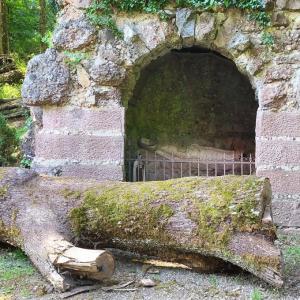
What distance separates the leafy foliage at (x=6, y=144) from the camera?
7.01 m

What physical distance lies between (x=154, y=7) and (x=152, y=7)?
0.9 inches

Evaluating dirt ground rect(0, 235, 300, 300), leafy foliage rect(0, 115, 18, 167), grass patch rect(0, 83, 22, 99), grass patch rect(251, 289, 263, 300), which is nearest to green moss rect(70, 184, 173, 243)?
dirt ground rect(0, 235, 300, 300)

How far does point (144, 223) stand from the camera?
372 centimetres

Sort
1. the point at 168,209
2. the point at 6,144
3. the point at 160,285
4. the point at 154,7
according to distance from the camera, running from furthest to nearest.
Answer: the point at 6,144 → the point at 154,7 → the point at 168,209 → the point at 160,285

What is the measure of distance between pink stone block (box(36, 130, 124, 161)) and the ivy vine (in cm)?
130

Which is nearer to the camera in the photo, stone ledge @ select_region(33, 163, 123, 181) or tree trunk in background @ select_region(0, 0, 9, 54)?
stone ledge @ select_region(33, 163, 123, 181)

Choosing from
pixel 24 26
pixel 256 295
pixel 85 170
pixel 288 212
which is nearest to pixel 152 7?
pixel 85 170

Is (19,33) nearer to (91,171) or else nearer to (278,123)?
(91,171)

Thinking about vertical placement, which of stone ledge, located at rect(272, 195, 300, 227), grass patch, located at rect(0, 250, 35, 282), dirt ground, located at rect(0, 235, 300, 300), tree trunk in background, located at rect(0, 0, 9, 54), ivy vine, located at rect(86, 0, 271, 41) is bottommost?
dirt ground, located at rect(0, 235, 300, 300)

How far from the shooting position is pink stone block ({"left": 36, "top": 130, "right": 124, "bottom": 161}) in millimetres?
5629

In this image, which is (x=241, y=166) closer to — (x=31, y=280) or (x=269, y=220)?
(x=269, y=220)

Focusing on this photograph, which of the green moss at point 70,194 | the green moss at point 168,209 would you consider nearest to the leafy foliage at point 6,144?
the green moss at point 70,194

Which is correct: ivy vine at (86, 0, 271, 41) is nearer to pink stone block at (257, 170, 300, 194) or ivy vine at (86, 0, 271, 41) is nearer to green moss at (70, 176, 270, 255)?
pink stone block at (257, 170, 300, 194)

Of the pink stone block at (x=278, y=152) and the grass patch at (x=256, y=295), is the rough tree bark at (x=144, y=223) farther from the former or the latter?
the pink stone block at (x=278, y=152)
